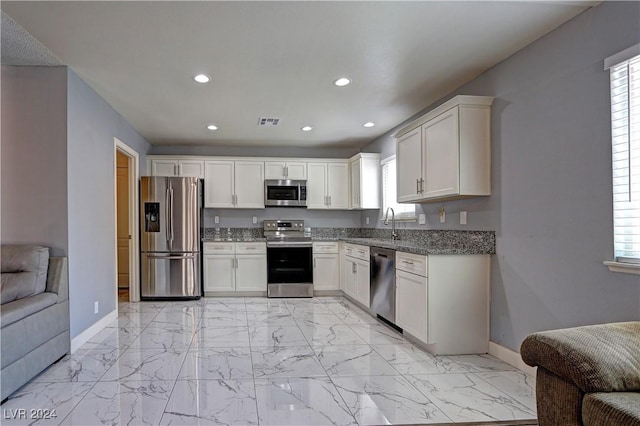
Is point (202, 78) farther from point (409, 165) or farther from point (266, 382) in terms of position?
point (266, 382)

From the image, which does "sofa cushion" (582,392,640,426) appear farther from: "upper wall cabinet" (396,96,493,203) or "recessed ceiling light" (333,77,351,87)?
"recessed ceiling light" (333,77,351,87)

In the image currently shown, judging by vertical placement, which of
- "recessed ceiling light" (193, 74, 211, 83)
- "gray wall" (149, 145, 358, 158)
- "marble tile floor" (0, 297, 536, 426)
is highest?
"recessed ceiling light" (193, 74, 211, 83)

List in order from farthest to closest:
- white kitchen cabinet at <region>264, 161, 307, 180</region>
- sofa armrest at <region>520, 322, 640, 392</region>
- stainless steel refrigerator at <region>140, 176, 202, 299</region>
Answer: white kitchen cabinet at <region>264, 161, 307, 180</region> < stainless steel refrigerator at <region>140, 176, 202, 299</region> < sofa armrest at <region>520, 322, 640, 392</region>

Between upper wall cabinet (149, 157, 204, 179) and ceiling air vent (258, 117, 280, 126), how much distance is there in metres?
1.59

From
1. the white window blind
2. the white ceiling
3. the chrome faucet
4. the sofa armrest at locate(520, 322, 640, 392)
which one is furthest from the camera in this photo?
the chrome faucet

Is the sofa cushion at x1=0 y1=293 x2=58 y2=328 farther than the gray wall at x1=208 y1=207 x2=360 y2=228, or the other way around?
the gray wall at x1=208 y1=207 x2=360 y2=228

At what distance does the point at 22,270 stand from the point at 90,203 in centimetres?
101

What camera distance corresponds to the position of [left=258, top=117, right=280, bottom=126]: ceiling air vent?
4816 millimetres

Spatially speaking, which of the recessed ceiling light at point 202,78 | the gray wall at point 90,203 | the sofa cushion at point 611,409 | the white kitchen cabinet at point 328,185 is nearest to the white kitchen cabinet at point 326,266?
the white kitchen cabinet at point 328,185

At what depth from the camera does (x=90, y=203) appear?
146 inches

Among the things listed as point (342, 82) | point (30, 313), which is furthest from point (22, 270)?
point (342, 82)

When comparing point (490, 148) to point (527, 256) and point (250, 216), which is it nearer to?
point (527, 256)

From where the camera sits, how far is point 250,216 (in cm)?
650

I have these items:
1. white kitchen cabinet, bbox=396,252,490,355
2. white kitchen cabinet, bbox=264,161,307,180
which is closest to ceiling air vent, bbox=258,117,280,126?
white kitchen cabinet, bbox=264,161,307,180
